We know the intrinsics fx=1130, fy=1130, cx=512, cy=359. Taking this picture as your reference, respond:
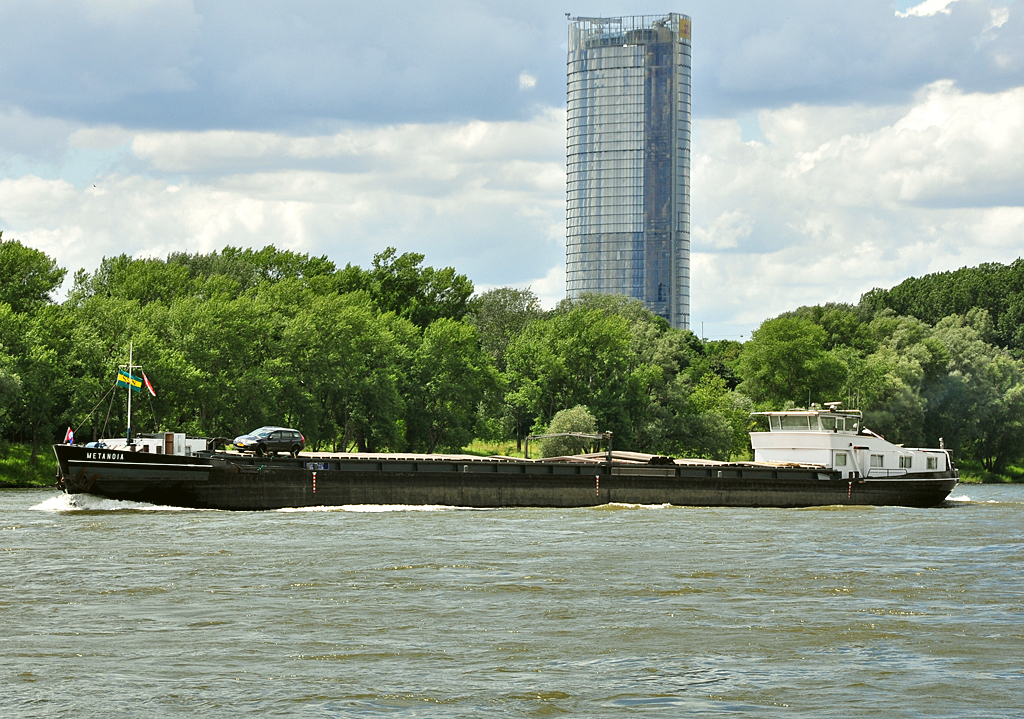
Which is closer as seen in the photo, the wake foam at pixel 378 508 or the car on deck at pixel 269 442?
the wake foam at pixel 378 508

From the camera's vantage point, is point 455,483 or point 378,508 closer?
point 378,508

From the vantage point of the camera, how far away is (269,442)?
51.6 meters

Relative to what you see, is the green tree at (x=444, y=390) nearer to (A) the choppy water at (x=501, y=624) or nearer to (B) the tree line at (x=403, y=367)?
(B) the tree line at (x=403, y=367)

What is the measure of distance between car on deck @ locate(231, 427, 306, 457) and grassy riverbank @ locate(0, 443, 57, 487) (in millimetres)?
25196

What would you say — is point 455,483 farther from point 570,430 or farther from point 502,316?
point 502,316

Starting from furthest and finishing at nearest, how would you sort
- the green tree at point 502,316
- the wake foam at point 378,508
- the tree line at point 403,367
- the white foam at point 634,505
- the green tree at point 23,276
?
1. the green tree at point 502,316
2. the green tree at point 23,276
3. the tree line at point 403,367
4. the white foam at point 634,505
5. the wake foam at point 378,508

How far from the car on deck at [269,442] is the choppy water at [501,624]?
12503 mm

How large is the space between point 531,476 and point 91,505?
20.0m

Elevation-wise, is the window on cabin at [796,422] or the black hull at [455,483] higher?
the window on cabin at [796,422]

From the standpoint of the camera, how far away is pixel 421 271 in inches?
4751

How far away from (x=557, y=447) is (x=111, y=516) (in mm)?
55274

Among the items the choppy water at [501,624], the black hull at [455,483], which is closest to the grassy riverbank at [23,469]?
the black hull at [455,483]

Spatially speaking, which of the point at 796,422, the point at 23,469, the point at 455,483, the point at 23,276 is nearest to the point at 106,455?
the point at 455,483

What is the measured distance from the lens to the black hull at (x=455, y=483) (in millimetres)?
46062
